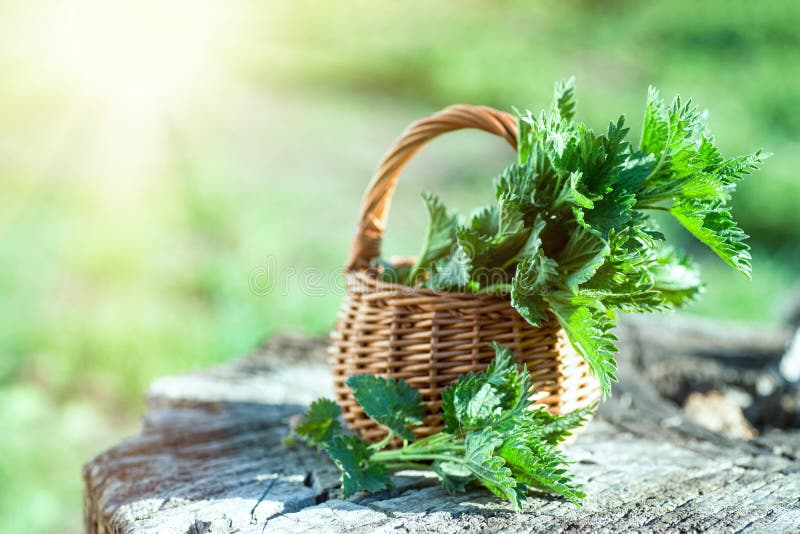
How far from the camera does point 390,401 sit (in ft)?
4.03

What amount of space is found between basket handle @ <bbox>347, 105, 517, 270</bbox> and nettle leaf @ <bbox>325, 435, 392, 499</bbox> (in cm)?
37

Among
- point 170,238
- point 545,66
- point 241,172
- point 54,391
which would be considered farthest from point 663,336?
point 545,66

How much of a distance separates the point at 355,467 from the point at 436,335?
0.25 m

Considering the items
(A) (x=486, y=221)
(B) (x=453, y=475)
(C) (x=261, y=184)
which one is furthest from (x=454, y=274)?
(C) (x=261, y=184)

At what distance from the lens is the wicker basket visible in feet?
4.07

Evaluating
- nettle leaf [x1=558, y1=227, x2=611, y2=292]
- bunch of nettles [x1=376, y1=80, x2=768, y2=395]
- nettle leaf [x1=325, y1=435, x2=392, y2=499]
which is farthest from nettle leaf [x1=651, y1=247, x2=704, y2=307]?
nettle leaf [x1=325, y1=435, x2=392, y2=499]

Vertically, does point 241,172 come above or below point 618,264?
above

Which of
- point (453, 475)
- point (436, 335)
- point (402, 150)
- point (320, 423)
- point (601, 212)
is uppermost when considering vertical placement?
point (402, 150)

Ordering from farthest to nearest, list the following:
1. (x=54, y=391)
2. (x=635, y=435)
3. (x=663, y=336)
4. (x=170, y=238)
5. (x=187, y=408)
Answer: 1. (x=170, y=238)
2. (x=54, y=391)
3. (x=663, y=336)
4. (x=187, y=408)
5. (x=635, y=435)

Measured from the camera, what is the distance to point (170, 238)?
3836mm

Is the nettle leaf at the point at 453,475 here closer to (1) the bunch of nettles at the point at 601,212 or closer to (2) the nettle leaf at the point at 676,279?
(1) the bunch of nettles at the point at 601,212

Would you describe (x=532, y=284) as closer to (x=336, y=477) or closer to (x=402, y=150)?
(x=402, y=150)

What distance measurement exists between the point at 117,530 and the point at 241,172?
3.67m

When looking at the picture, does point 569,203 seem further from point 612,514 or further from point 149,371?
point 149,371
